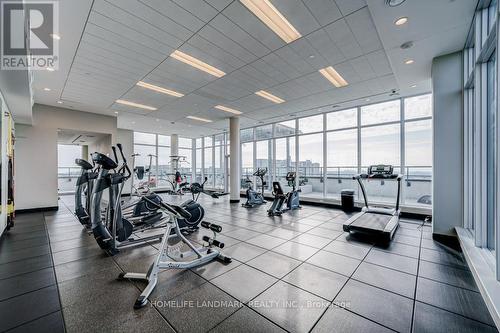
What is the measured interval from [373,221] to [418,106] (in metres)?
4.10

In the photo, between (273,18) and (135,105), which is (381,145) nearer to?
(273,18)

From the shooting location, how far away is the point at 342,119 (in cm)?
754

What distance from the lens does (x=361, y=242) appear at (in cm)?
380

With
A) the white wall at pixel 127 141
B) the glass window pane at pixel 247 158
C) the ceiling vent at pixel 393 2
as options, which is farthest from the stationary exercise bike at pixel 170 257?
the white wall at pixel 127 141

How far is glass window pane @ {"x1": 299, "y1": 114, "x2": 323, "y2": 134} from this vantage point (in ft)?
26.7

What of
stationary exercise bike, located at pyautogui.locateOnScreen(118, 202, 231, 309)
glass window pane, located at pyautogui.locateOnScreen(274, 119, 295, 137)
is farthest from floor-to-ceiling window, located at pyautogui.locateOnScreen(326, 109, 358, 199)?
stationary exercise bike, located at pyautogui.locateOnScreen(118, 202, 231, 309)

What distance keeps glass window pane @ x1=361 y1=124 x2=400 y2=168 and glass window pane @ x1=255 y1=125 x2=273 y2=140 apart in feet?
13.6

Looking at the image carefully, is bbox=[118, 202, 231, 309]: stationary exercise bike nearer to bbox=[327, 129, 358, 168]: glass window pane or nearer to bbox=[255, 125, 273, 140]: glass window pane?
bbox=[327, 129, 358, 168]: glass window pane

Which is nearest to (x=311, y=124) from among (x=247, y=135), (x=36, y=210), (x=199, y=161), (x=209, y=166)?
(x=247, y=135)

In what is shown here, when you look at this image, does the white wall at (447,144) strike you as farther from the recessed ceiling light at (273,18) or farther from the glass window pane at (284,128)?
the glass window pane at (284,128)

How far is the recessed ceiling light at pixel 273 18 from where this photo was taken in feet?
9.02

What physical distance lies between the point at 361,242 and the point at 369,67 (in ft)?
12.3

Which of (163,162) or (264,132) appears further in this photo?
(163,162)

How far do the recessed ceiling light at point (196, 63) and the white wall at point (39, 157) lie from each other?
5793mm
